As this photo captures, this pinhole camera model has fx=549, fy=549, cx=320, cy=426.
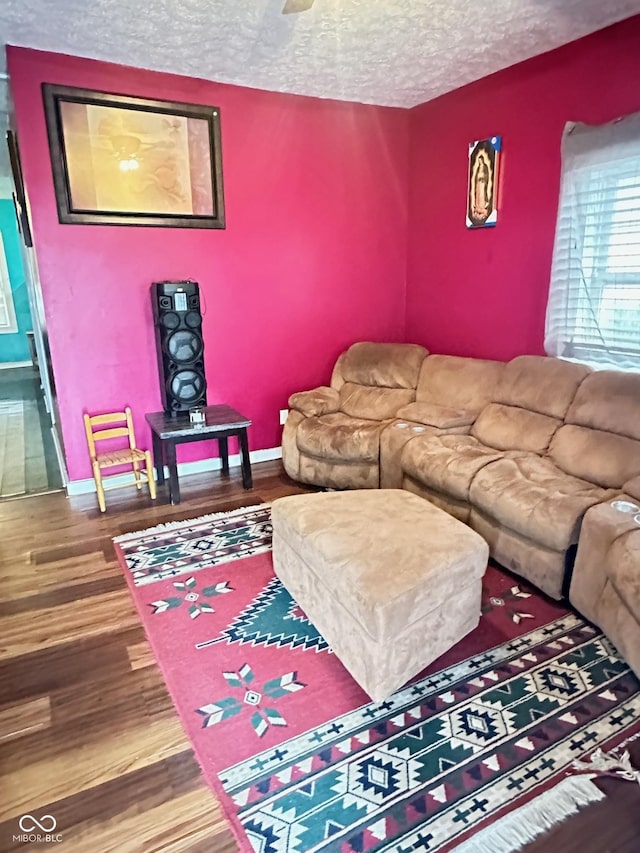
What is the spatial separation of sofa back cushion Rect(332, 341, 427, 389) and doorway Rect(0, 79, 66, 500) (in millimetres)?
2122

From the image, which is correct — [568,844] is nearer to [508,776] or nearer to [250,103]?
[508,776]

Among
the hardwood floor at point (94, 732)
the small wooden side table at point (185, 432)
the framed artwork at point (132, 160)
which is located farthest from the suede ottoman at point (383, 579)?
the framed artwork at point (132, 160)

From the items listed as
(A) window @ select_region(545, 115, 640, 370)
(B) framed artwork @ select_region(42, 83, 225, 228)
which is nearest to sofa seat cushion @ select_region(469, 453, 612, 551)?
(A) window @ select_region(545, 115, 640, 370)

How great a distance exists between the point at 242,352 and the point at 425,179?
1.89 meters

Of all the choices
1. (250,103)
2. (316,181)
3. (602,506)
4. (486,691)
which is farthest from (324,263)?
(486,691)

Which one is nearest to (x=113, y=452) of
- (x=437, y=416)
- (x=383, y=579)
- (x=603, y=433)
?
(x=437, y=416)

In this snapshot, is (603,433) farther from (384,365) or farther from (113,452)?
(113,452)

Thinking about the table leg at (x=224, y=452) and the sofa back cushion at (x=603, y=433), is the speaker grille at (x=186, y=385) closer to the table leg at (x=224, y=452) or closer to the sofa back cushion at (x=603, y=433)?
the table leg at (x=224, y=452)

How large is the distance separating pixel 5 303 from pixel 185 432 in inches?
253

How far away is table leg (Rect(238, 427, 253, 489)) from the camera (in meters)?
3.46

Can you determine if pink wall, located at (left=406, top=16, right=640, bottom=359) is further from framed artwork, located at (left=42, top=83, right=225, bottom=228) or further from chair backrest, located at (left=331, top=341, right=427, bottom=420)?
framed artwork, located at (left=42, top=83, right=225, bottom=228)

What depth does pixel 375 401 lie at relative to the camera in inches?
146

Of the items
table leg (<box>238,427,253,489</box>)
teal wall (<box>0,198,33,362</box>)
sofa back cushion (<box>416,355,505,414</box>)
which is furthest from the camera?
teal wall (<box>0,198,33,362</box>)

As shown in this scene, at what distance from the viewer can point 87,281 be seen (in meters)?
3.32
